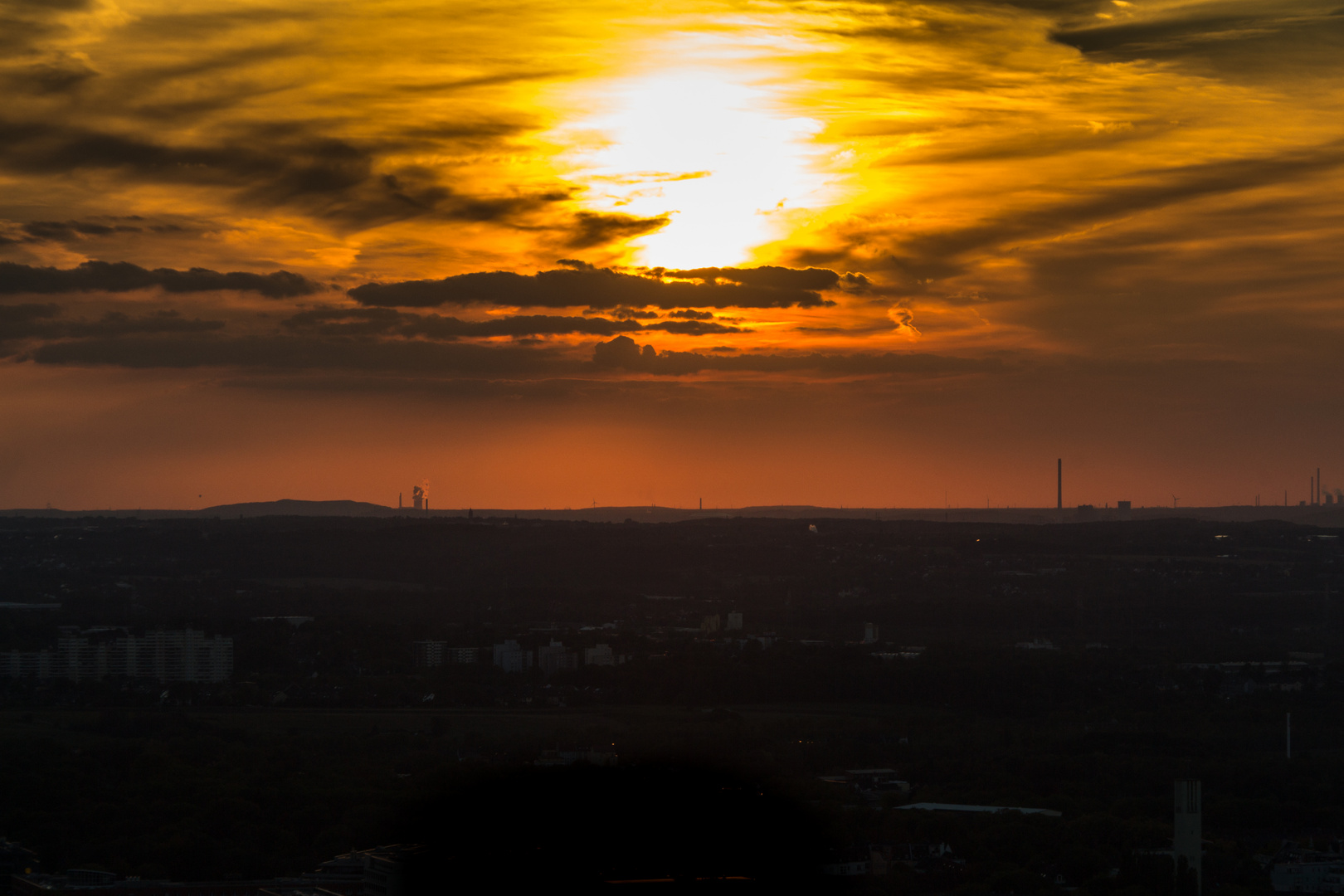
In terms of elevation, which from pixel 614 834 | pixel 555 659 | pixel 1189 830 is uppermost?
pixel 614 834

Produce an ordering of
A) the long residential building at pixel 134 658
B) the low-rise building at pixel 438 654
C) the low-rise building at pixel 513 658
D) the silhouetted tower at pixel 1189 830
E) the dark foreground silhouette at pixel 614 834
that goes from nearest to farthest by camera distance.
Result: the dark foreground silhouette at pixel 614 834, the silhouetted tower at pixel 1189 830, the long residential building at pixel 134 658, the low-rise building at pixel 513 658, the low-rise building at pixel 438 654

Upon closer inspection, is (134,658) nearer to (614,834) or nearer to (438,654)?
(438,654)

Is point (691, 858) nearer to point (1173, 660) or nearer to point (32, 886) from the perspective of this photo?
point (32, 886)

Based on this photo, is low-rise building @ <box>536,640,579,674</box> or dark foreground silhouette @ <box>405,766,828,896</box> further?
low-rise building @ <box>536,640,579,674</box>

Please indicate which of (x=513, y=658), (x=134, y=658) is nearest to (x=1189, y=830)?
(x=513, y=658)

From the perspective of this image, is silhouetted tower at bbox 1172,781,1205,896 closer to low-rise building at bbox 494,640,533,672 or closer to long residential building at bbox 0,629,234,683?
low-rise building at bbox 494,640,533,672

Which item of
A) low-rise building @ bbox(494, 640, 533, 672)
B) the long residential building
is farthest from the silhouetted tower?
the long residential building

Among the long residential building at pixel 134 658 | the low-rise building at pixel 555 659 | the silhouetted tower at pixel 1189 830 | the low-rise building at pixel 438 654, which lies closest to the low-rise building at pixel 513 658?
the low-rise building at pixel 555 659

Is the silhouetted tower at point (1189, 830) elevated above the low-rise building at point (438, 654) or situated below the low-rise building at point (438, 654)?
below

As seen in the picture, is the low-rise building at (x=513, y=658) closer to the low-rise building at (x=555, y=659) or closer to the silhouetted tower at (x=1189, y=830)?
the low-rise building at (x=555, y=659)
